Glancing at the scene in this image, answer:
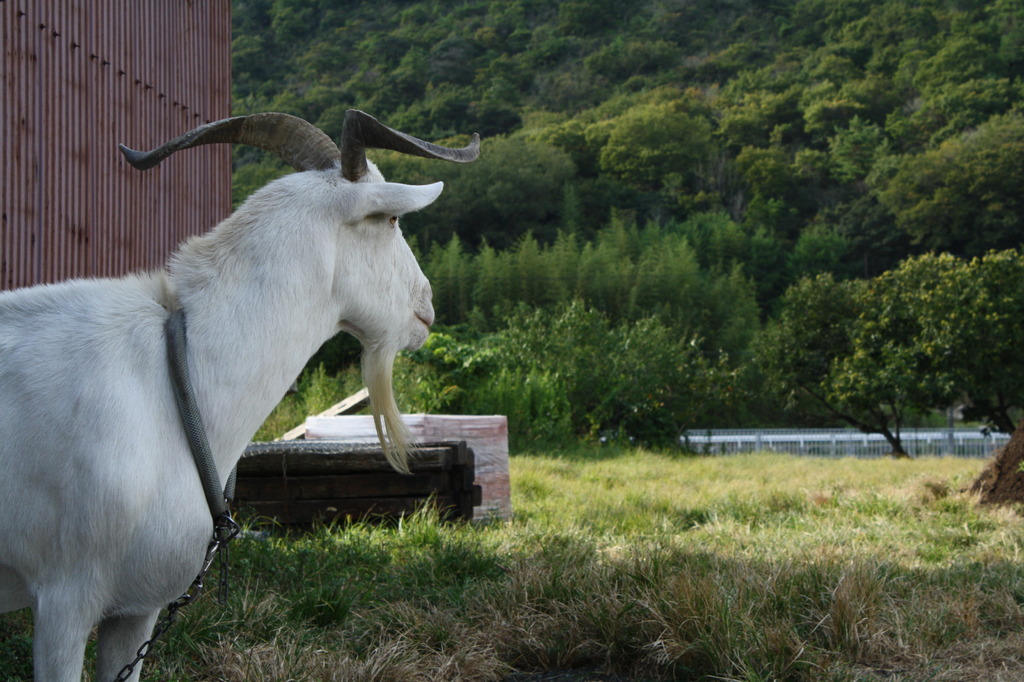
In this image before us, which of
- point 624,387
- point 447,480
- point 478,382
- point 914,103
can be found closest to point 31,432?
point 447,480

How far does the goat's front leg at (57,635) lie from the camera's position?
1.78 meters

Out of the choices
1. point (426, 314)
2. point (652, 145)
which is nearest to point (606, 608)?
point (426, 314)

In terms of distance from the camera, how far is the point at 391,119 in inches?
1748

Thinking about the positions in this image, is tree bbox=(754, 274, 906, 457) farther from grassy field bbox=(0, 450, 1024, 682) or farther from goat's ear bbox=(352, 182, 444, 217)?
goat's ear bbox=(352, 182, 444, 217)

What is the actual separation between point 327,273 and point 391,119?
144ft

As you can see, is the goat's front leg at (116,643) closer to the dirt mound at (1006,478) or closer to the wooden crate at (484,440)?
the wooden crate at (484,440)

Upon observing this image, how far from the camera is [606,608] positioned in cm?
336

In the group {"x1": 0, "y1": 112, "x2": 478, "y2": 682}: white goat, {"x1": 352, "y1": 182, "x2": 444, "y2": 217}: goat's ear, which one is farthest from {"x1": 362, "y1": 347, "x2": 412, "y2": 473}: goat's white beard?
{"x1": 352, "y1": 182, "x2": 444, "y2": 217}: goat's ear

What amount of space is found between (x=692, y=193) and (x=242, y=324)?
4639 centimetres

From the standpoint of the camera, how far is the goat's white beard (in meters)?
2.33

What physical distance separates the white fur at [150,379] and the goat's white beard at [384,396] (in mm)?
19

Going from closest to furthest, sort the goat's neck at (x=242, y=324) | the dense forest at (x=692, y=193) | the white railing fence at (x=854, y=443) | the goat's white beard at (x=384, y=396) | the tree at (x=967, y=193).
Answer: the goat's neck at (x=242, y=324)
the goat's white beard at (x=384, y=396)
the dense forest at (x=692, y=193)
the white railing fence at (x=854, y=443)
the tree at (x=967, y=193)

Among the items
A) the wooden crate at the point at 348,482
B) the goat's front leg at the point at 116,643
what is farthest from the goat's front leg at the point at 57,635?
the wooden crate at the point at 348,482

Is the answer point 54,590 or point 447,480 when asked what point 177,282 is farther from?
point 447,480
